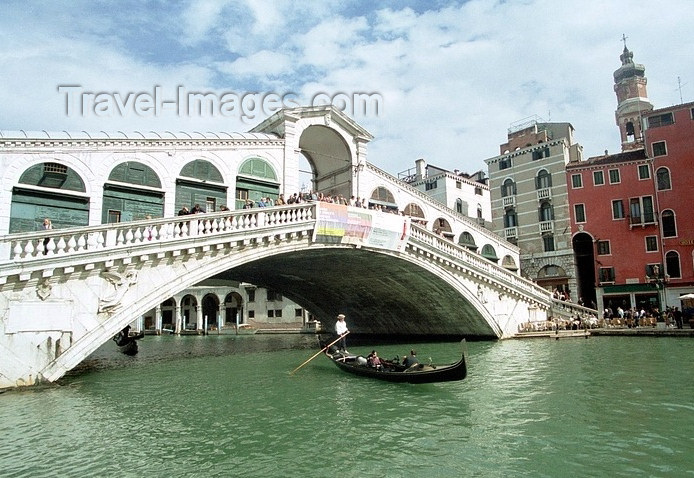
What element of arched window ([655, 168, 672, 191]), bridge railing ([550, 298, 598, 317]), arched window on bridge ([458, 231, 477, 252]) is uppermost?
arched window ([655, 168, 672, 191])

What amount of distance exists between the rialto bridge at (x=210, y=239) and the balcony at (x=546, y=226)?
676 centimetres

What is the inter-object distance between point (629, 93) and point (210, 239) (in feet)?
191

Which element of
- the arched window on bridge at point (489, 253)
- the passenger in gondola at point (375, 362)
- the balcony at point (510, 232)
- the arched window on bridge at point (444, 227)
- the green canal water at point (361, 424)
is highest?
the balcony at point (510, 232)

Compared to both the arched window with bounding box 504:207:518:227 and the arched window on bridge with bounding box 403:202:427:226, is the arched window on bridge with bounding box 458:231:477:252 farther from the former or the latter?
the arched window with bounding box 504:207:518:227

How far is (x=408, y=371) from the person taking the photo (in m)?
11.0

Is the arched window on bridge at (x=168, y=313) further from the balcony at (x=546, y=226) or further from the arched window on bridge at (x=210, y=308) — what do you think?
the balcony at (x=546, y=226)

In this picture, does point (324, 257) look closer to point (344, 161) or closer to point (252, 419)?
point (344, 161)

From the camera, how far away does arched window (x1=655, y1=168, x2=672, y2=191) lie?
28403 mm

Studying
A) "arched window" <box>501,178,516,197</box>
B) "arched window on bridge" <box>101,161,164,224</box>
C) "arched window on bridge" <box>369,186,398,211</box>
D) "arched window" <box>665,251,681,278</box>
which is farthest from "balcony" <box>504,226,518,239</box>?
"arched window on bridge" <box>101,161,164,224</box>

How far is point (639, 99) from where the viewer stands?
54.8m

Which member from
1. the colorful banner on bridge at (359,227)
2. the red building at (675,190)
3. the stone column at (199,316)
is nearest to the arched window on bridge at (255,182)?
the colorful banner on bridge at (359,227)

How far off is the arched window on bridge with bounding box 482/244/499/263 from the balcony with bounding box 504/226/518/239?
4190 mm

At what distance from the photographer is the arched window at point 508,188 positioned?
33562mm

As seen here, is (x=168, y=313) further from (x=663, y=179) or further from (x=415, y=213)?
(x=663, y=179)
